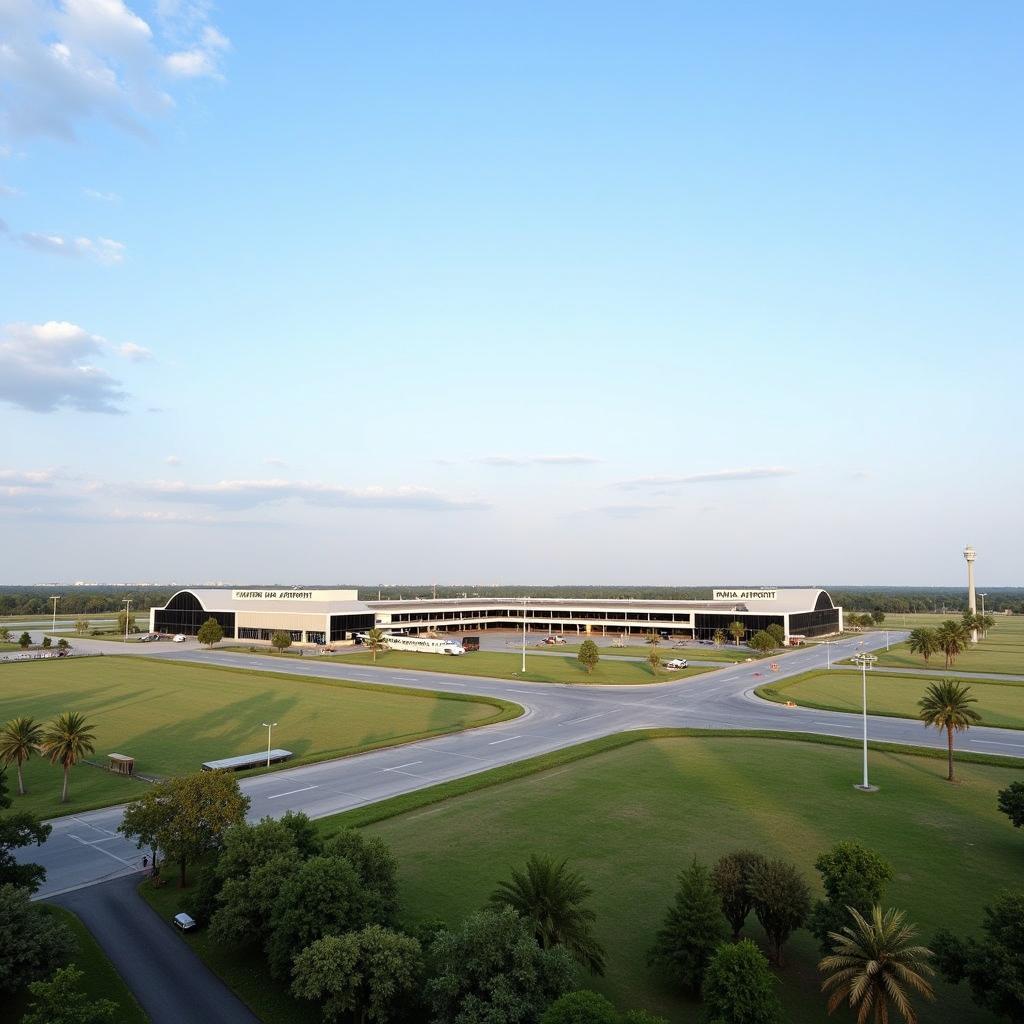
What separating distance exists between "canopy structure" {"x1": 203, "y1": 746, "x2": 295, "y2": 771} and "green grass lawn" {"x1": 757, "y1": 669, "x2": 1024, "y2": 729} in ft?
181

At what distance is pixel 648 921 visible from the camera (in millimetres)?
29656

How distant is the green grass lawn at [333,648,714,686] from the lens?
10006 centimetres

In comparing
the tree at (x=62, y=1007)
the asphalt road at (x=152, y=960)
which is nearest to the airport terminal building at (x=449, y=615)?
the asphalt road at (x=152, y=960)

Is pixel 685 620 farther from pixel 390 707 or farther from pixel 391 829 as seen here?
pixel 391 829

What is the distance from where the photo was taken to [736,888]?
27984 mm

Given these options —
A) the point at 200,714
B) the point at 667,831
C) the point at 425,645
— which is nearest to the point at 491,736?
the point at 667,831

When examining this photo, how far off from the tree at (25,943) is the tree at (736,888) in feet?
78.8

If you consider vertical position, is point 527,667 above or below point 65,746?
below

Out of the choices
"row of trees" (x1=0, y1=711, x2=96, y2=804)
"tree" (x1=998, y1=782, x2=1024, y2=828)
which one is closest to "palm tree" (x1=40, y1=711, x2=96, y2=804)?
"row of trees" (x1=0, y1=711, x2=96, y2=804)

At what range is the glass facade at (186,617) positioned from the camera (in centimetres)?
15662

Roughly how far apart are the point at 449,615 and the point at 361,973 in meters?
158

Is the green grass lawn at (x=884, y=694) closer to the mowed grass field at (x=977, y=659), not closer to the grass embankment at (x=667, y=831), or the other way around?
the mowed grass field at (x=977, y=659)

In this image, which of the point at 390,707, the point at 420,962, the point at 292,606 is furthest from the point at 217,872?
the point at 292,606

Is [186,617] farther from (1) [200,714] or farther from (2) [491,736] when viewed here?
(2) [491,736]
